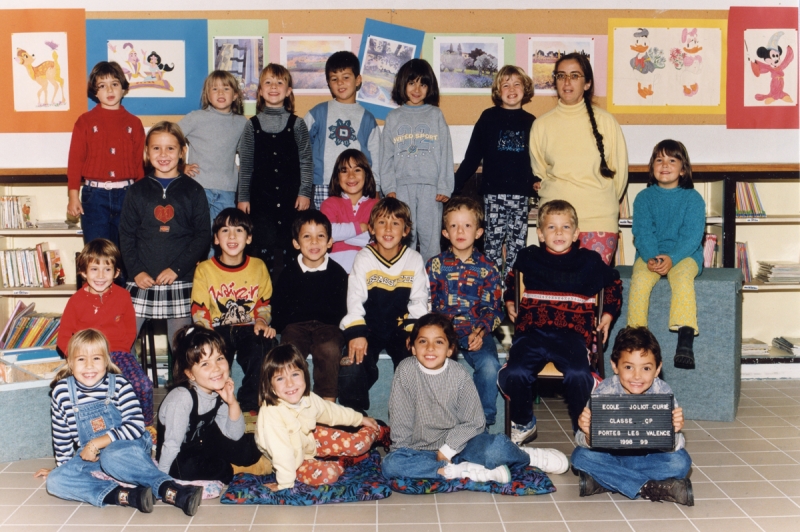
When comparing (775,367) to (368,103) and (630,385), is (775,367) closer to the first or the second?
(630,385)

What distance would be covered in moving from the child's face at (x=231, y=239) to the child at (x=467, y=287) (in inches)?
36.9

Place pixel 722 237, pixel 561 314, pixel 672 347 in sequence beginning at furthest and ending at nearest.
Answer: pixel 722 237, pixel 672 347, pixel 561 314

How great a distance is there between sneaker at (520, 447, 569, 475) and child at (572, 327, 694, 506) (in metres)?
0.17

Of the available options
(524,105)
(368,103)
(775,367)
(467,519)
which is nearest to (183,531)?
(467,519)

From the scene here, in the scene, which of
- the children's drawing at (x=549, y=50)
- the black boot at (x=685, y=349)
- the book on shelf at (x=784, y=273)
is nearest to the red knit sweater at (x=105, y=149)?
the children's drawing at (x=549, y=50)

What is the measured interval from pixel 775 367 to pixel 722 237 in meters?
0.93

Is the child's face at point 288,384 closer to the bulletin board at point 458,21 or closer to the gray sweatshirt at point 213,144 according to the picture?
the gray sweatshirt at point 213,144

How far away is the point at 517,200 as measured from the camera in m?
Answer: 4.42

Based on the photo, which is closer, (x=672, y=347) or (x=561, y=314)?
(x=561, y=314)

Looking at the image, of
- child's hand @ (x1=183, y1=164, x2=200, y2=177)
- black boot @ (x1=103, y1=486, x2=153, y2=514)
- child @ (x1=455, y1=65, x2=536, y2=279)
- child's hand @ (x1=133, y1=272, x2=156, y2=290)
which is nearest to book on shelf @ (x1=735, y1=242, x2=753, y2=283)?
child @ (x1=455, y1=65, x2=536, y2=279)

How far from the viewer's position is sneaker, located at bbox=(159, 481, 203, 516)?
2.87m

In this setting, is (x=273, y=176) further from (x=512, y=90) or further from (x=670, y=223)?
(x=670, y=223)

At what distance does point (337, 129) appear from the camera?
450cm

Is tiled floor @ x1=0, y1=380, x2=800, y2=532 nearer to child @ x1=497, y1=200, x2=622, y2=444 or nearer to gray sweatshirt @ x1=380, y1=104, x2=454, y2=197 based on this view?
child @ x1=497, y1=200, x2=622, y2=444
